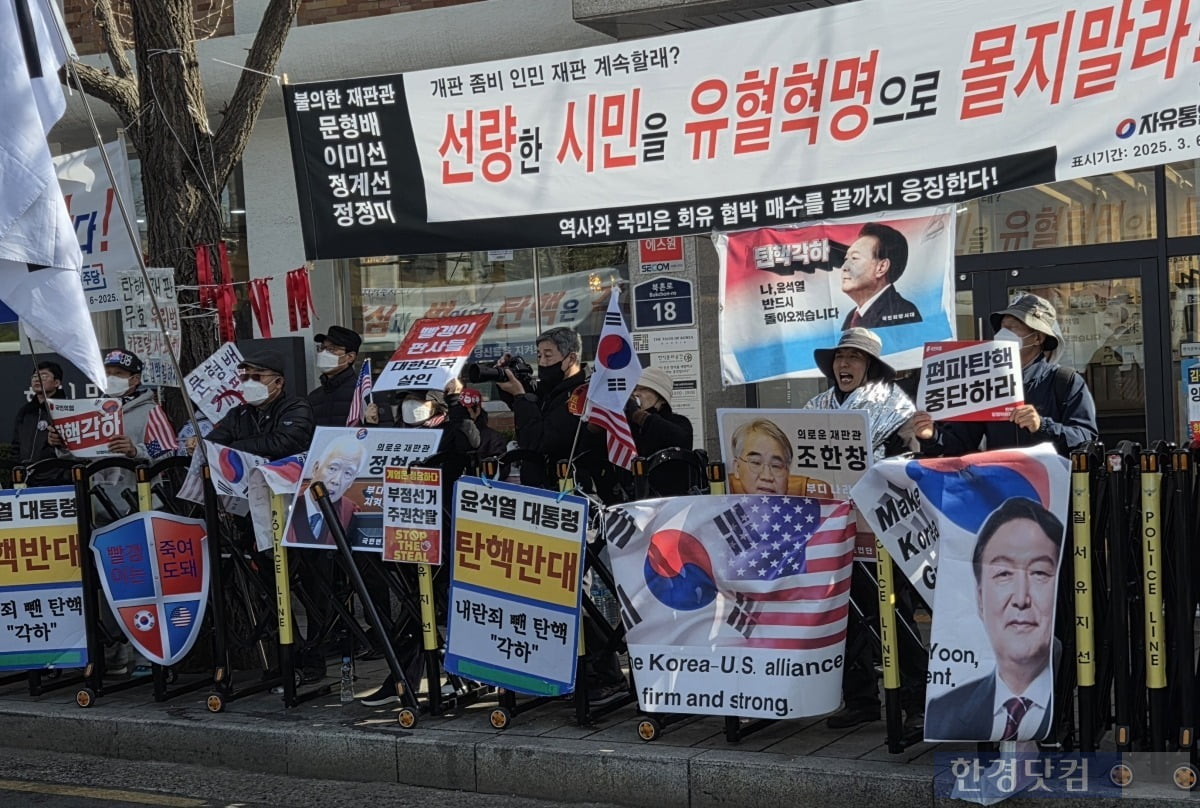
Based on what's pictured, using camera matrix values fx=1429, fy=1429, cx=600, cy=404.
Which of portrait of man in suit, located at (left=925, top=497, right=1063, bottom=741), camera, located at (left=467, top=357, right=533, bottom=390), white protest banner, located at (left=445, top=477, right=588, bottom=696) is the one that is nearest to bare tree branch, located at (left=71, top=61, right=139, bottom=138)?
camera, located at (left=467, top=357, right=533, bottom=390)

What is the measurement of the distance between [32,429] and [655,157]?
222 inches

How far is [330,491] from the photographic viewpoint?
723 centimetres

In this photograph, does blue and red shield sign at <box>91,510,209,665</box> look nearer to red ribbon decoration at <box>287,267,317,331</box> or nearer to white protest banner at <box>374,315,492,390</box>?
white protest banner at <box>374,315,492,390</box>

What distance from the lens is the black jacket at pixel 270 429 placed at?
809 centimetres

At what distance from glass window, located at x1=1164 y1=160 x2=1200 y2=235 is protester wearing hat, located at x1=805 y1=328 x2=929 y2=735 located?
182 inches

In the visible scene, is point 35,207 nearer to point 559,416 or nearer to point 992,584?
point 559,416

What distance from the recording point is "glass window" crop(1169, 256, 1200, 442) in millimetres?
10281

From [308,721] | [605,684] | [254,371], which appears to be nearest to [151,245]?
[254,371]

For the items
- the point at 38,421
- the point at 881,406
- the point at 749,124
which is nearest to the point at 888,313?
the point at 881,406

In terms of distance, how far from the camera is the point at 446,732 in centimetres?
682

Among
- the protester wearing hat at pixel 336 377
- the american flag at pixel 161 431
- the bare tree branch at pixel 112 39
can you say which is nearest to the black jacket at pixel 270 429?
the american flag at pixel 161 431

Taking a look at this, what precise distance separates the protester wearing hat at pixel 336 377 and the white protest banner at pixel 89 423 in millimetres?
1253

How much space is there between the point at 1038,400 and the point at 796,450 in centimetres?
114

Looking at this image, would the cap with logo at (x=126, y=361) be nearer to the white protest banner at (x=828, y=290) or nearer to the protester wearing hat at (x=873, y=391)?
the white protest banner at (x=828, y=290)
